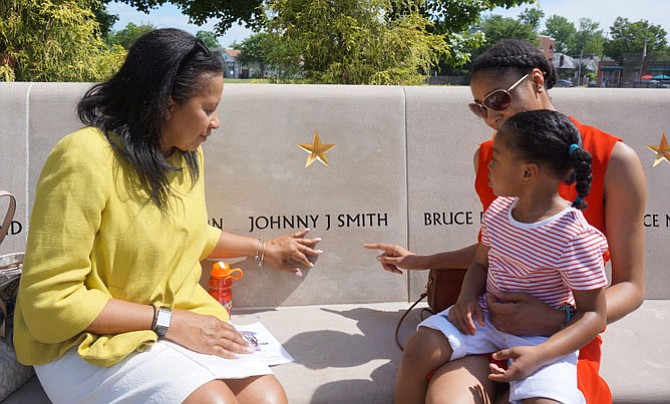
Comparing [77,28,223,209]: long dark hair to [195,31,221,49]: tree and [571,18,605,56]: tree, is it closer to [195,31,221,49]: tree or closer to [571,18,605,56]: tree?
[195,31,221,49]: tree

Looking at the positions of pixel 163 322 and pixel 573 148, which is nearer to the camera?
pixel 573 148

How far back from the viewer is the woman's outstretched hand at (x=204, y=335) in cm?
217

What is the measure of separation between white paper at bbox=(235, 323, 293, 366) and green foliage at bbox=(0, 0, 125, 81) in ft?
14.6

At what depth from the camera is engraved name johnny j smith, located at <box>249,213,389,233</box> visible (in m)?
3.45

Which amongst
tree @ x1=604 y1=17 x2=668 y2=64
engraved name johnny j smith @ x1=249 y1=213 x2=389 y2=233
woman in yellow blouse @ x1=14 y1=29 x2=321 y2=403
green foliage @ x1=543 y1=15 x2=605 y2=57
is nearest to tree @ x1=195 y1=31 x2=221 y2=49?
woman in yellow blouse @ x1=14 y1=29 x2=321 y2=403

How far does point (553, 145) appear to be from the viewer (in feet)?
6.68

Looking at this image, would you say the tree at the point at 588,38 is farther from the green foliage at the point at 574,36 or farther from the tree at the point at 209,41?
the tree at the point at 209,41

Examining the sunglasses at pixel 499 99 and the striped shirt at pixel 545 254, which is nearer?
the striped shirt at pixel 545 254

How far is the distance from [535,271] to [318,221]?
1568mm

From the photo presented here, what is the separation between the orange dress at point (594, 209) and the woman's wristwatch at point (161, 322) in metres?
1.40

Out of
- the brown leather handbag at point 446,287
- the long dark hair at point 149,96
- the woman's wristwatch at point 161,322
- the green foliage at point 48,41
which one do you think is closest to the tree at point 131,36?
the long dark hair at point 149,96

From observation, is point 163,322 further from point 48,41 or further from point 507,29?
point 507,29

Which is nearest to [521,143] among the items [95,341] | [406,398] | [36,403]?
[406,398]

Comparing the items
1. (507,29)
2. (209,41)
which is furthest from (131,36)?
(507,29)
